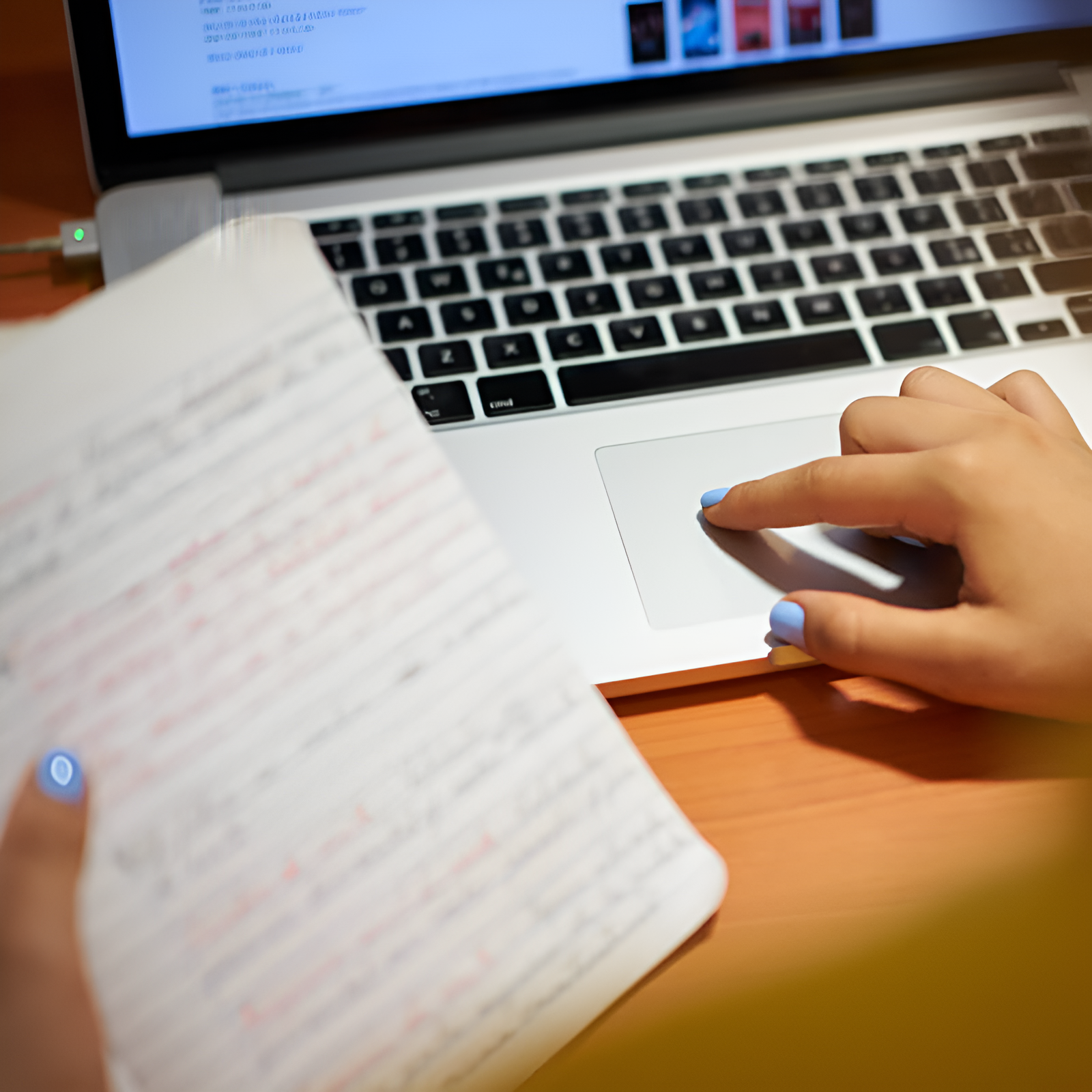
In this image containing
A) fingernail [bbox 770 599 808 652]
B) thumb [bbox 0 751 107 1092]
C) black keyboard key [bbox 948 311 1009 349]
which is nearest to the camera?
thumb [bbox 0 751 107 1092]

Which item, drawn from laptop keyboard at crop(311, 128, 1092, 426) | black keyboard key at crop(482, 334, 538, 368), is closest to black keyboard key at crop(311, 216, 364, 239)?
laptop keyboard at crop(311, 128, 1092, 426)

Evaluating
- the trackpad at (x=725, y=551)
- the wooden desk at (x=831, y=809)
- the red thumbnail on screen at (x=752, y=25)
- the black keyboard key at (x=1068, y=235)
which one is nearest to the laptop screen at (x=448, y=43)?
the red thumbnail on screen at (x=752, y=25)

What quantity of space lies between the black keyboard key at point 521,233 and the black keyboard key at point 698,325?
0.08m

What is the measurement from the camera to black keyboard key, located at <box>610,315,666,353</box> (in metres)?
0.46

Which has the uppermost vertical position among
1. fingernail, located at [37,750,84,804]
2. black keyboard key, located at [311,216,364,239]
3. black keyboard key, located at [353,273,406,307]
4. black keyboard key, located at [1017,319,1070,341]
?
black keyboard key, located at [311,216,364,239]

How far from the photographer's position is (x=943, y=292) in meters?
0.48

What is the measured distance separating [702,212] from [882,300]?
105 mm

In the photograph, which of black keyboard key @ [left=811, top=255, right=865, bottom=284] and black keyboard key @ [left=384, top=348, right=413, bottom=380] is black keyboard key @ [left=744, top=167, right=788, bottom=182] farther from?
black keyboard key @ [left=384, top=348, right=413, bottom=380]

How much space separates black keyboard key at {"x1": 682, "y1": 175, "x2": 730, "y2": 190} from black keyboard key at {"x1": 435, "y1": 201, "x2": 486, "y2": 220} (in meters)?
0.11

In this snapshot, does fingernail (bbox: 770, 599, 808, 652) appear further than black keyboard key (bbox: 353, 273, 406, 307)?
No

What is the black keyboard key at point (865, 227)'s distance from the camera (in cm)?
50

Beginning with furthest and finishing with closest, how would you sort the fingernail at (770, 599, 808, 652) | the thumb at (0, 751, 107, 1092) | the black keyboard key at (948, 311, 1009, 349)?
the black keyboard key at (948, 311, 1009, 349) < the fingernail at (770, 599, 808, 652) < the thumb at (0, 751, 107, 1092)

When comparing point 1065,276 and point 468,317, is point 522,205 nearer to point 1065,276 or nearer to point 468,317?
point 468,317

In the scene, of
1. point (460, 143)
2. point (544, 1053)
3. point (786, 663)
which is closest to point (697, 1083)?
point (544, 1053)
